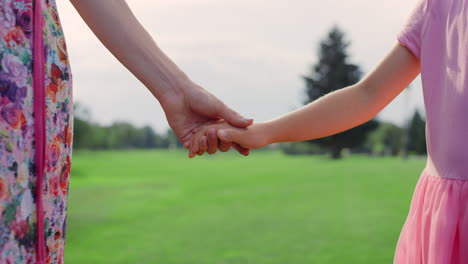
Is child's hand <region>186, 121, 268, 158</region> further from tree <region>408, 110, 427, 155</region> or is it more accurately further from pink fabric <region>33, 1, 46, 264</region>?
tree <region>408, 110, 427, 155</region>

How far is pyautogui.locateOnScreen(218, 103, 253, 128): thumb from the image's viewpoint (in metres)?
1.80

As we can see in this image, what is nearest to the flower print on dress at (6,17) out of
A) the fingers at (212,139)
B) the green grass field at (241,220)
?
the fingers at (212,139)

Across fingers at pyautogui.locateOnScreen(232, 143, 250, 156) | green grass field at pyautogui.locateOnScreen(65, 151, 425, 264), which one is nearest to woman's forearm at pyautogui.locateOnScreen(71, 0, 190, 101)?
fingers at pyautogui.locateOnScreen(232, 143, 250, 156)

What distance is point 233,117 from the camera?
1826mm

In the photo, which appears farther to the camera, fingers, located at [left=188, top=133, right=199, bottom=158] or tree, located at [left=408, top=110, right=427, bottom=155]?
tree, located at [left=408, top=110, right=427, bottom=155]

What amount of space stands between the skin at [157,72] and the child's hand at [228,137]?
0.01 m

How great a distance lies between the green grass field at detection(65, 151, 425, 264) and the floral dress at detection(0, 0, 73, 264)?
3974mm

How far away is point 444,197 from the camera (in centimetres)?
122

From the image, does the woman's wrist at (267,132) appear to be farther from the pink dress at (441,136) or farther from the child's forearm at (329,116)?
the pink dress at (441,136)

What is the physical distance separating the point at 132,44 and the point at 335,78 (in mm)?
27429

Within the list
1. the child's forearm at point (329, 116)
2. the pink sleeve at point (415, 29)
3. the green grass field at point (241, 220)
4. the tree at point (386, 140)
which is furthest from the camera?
the tree at point (386, 140)

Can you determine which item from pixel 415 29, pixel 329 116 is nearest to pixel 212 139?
pixel 329 116

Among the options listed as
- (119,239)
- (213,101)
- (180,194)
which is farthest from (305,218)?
(213,101)

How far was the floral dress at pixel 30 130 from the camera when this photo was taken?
91 centimetres
